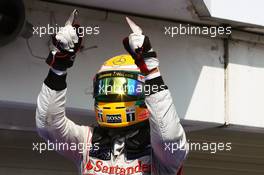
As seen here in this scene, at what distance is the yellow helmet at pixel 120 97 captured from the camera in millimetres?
2209

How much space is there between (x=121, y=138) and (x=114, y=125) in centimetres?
6

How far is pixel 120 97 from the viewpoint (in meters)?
2.22

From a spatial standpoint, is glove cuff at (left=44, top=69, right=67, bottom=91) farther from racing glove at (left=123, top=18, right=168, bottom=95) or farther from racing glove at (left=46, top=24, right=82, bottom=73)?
racing glove at (left=123, top=18, right=168, bottom=95)

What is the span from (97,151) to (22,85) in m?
0.54

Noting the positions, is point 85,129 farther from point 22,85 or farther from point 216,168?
point 216,168

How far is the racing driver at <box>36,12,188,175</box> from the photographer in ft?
6.91

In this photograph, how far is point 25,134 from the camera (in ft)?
11.2

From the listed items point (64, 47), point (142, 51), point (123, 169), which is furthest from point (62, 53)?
point (123, 169)

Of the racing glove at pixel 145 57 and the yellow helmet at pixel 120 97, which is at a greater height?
the racing glove at pixel 145 57

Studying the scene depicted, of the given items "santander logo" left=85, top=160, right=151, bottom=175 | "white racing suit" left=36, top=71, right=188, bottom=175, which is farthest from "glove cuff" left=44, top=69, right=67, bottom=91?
"santander logo" left=85, top=160, right=151, bottom=175

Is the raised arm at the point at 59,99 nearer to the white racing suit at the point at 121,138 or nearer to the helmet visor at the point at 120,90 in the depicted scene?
the white racing suit at the point at 121,138

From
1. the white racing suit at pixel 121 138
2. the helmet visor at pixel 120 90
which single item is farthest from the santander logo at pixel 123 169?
the helmet visor at pixel 120 90

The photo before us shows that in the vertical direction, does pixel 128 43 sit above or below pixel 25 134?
above

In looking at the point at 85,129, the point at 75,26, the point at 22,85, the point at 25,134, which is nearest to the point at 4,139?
the point at 25,134
